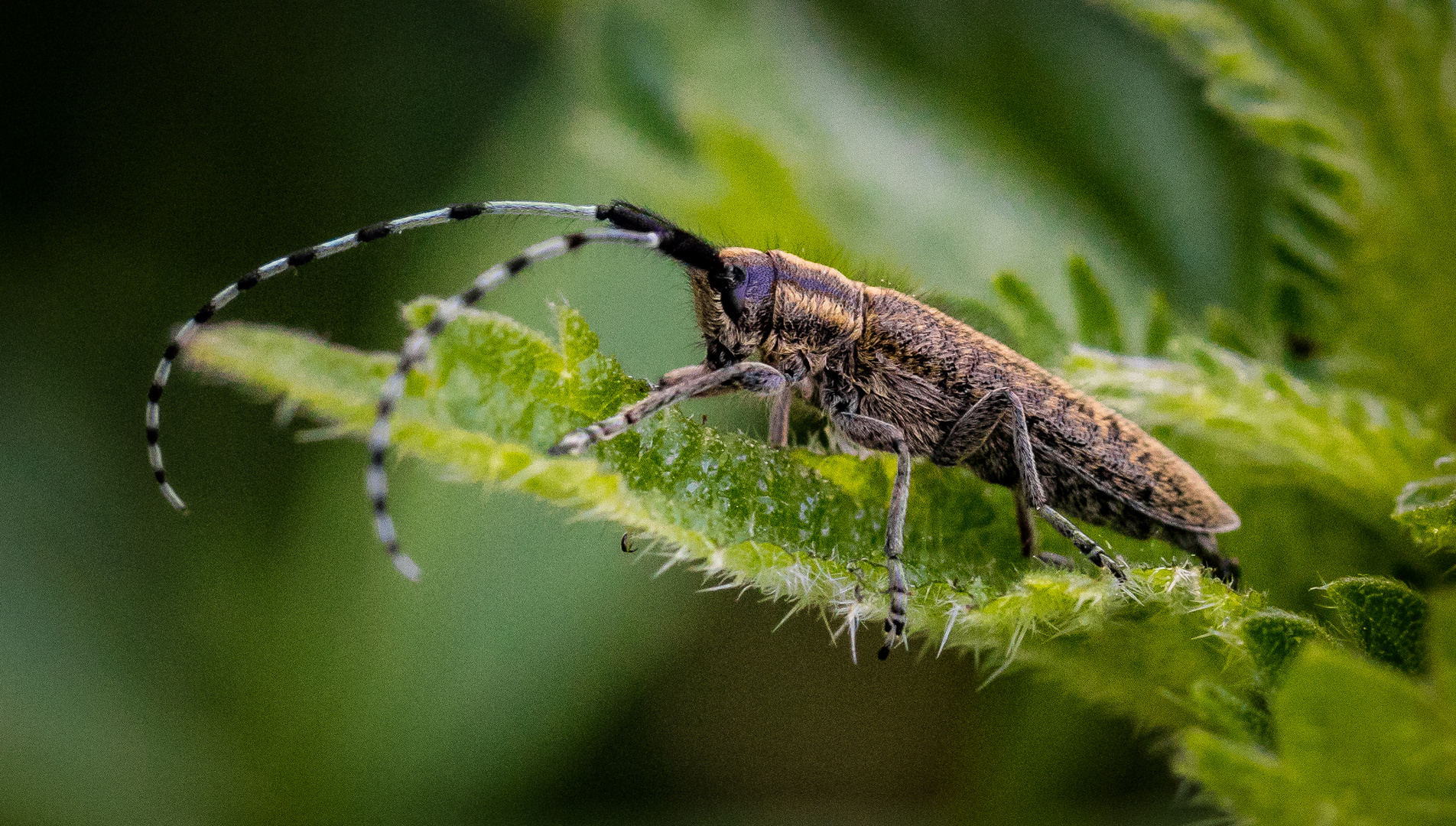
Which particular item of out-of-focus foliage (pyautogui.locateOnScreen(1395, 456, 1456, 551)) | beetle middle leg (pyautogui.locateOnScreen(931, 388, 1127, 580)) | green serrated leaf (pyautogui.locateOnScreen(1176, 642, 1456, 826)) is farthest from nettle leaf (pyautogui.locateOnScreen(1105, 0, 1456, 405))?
green serrated leaf (pyautogui.locateOnScreen(1176, 642, 1456, 826))

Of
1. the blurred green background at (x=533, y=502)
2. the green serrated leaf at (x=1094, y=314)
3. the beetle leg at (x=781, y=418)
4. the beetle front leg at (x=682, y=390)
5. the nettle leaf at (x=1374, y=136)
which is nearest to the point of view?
the beetle front leg at (x=682, y=390)

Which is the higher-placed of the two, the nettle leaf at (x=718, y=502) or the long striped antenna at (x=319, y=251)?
the long striped antenna at (x=319, y=251)

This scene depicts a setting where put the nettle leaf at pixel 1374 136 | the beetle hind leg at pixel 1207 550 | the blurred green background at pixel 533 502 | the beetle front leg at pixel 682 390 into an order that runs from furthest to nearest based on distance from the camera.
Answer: the blurred green background at pixel 533 502 → the nettle leaf at pixel 1374 136 → the beetle hind leg at pixel 1207 550 → the beetle front leg at pixel 682 390

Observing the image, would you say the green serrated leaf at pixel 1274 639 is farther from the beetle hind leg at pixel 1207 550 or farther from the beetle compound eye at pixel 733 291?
the beetle compound eye at pixel 733 291

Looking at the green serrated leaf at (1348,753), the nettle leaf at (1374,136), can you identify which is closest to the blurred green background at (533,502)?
the nettle leaf at (1374,136)

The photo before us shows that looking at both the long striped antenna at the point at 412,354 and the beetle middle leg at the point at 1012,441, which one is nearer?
the long striped antenna at the point at 412,354

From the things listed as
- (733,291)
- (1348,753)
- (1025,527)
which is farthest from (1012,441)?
(1348,753)

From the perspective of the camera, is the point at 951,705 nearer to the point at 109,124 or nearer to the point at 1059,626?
the point at 1059,626

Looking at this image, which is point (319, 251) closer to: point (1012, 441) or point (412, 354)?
point (412, 354)
